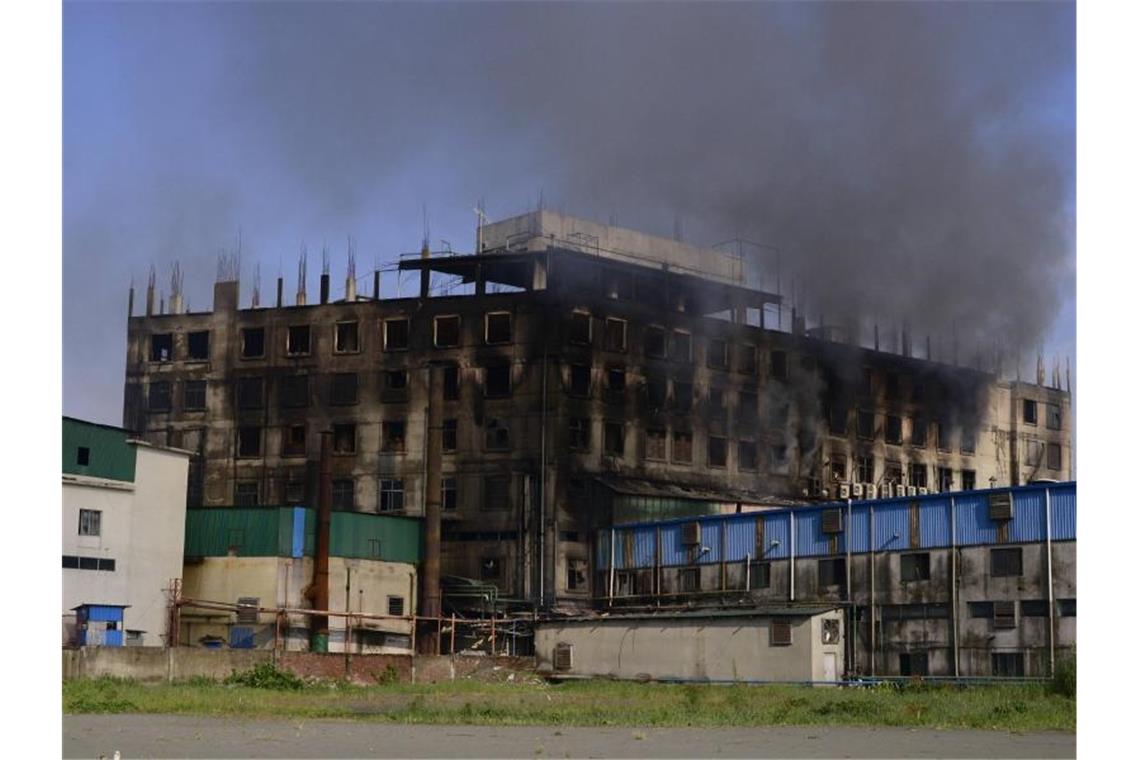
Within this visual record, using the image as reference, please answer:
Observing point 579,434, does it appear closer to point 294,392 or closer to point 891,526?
point 294,392

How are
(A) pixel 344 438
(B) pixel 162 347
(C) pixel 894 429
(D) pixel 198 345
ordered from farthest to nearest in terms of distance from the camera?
(C) pixel 894 429
(B) pixel 162 347
(D) pixel 198 345
(A) pixel 344 438

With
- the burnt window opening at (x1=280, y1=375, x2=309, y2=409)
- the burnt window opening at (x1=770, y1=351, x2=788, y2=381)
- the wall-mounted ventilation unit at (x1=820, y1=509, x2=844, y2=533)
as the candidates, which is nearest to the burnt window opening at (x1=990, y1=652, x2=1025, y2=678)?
the wall-mounted ventilation unit at (x1=820, y1=509, x2=844, y2=533)

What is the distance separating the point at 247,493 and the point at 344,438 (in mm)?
5953

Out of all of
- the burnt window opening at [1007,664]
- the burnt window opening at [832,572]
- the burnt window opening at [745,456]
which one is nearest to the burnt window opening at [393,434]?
the burnt window opening at [745,456]

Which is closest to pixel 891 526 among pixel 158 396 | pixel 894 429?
pixel 894 429

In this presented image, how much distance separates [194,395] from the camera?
260ft

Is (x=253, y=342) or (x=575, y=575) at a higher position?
(x=253, y=342)

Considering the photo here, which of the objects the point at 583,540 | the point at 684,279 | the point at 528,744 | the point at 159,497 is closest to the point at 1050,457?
the point at 684,279

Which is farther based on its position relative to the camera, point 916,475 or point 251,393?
point 916,475

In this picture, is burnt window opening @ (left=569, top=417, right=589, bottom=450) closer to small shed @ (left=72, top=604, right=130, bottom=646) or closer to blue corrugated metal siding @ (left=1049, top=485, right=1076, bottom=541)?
small shed @ (left=72, top=604, right=130, bottom=646)

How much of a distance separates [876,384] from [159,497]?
142 ft

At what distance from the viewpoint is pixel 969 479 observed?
3573 inches

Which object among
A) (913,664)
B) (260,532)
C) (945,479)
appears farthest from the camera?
(945,479)

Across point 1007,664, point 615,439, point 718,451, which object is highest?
point 615,439
